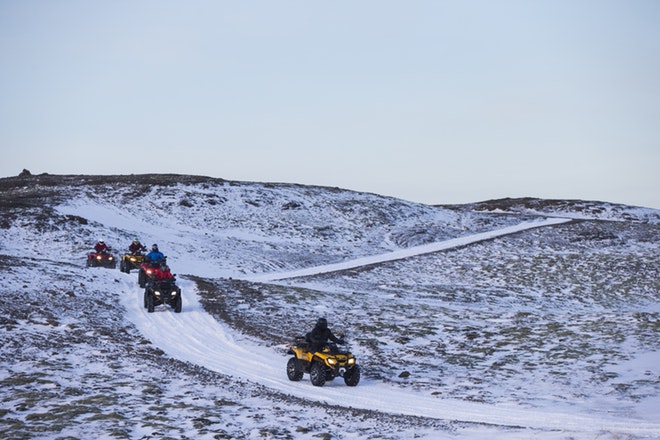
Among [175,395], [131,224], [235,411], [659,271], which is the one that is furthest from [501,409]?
[131,224]

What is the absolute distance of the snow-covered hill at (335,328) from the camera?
13602 mm

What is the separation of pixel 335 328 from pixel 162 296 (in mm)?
7803

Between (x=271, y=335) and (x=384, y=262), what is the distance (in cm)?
3091

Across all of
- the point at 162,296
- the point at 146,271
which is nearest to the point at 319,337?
the point at 162,296

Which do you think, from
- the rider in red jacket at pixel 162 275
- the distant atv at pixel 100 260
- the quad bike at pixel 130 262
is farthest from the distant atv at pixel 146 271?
the distant atv at pixel 100 260

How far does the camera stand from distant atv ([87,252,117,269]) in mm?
44844

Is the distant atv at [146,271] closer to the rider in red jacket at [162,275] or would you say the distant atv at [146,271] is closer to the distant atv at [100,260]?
the rider in red jacket at [162,275]

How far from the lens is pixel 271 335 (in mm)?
23812

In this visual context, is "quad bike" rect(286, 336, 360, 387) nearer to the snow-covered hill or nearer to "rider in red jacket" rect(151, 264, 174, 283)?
the snow-covered hill

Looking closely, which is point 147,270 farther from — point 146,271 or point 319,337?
point 319,337

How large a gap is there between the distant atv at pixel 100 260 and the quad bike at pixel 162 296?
18.3 metres

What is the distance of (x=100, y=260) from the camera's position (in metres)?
44.8

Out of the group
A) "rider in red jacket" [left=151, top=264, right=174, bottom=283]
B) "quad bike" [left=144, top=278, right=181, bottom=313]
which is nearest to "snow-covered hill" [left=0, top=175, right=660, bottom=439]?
"quad bike" [left=144, top=278, right=181, bottom=313]

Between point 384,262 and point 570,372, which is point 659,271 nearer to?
point 384,262
